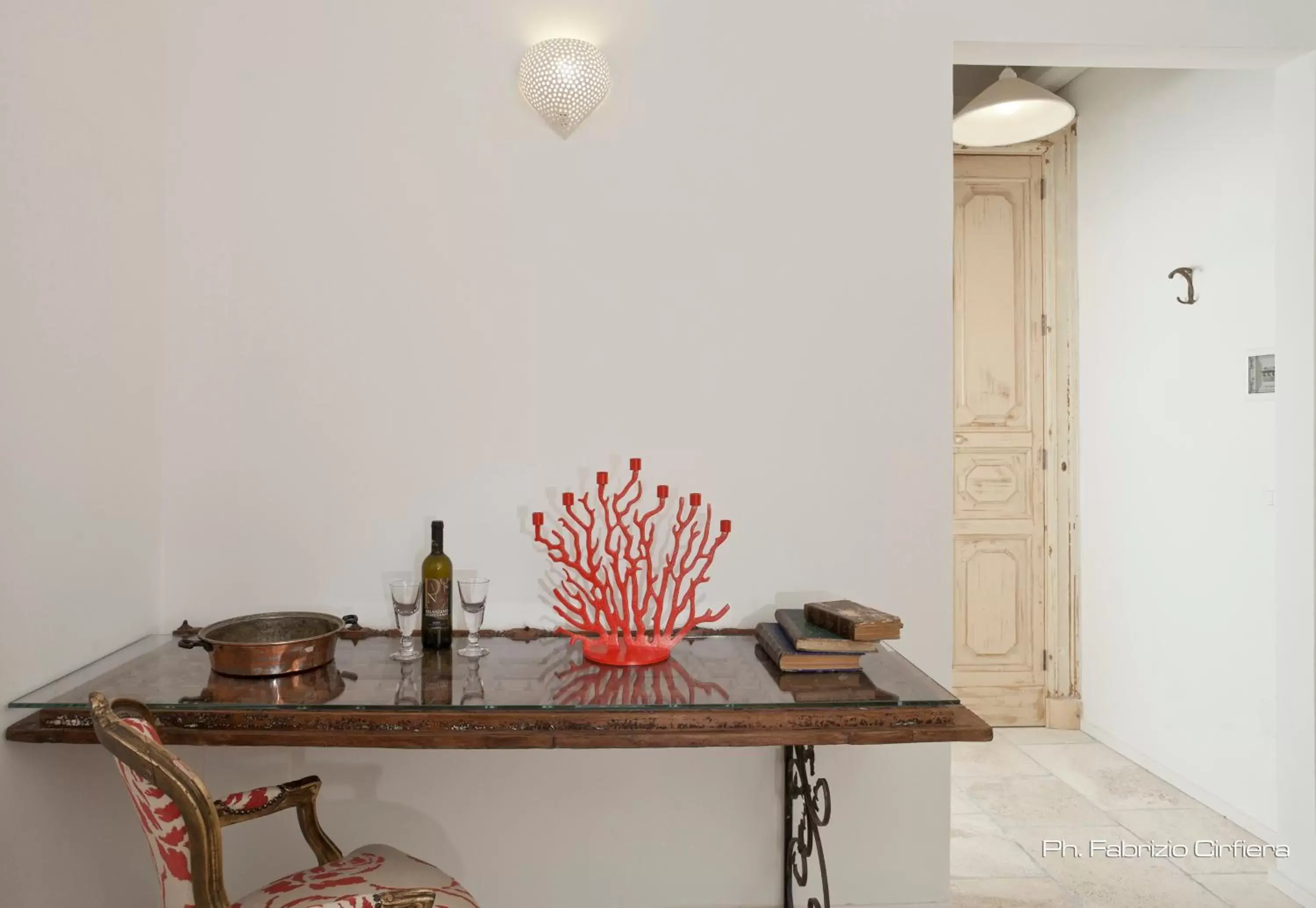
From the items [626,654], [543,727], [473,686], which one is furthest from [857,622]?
[473,686]

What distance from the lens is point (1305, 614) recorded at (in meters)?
2.49

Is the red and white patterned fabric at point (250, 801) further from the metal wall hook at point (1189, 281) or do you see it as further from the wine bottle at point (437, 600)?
the metal wall hook at point (1189, 281)

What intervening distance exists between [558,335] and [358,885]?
1.33 meters

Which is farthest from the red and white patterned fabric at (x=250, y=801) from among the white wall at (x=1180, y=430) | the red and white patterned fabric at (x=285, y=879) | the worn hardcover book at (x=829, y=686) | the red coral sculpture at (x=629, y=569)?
the white wall at (x=1180, y=430)

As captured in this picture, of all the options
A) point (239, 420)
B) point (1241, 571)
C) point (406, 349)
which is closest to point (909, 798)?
point (1241, 571)

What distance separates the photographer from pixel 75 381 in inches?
71.9

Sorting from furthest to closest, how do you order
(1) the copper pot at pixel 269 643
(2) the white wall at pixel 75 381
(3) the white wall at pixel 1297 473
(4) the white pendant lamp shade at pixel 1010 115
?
(4) the white pendant lamp shade at pixel 1010 115 < (3) the white wall at pixel 1297 473 < (1) the copper pot at pixel 269 643 < (2) the white wall at pixel 75 381

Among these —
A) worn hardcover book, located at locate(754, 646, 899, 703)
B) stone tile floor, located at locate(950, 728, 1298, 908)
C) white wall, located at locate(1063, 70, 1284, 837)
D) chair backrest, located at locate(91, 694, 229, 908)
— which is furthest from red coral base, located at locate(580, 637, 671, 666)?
white wall, located at locate(1063, 70, 1284, 837)

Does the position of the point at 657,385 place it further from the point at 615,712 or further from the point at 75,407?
the point at 75,407

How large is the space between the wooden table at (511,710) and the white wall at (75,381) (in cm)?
17

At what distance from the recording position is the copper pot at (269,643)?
5.98ft

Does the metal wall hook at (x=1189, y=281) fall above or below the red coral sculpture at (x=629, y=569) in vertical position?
above

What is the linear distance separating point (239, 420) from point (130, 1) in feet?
3.26

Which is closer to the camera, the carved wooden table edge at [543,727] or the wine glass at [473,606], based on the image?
the carved wooden table edge at [543,727]
